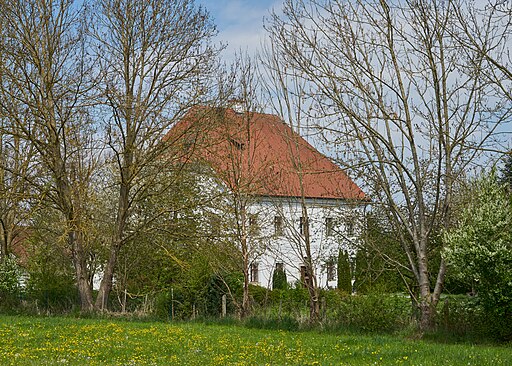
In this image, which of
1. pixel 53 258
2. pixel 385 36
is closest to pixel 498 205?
pixel 385 36

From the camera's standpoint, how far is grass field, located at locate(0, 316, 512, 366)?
9.92m

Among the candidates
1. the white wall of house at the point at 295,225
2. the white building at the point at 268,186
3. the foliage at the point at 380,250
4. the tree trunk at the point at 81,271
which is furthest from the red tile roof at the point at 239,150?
the tree trunk at the point at 81,271

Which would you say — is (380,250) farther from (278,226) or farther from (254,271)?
(254,271)

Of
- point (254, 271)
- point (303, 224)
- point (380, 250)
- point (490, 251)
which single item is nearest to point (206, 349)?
point (490, 251)

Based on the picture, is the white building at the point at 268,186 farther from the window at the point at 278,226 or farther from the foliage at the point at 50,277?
the foliage at the point at 50,277

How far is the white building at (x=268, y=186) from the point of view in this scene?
18.8m

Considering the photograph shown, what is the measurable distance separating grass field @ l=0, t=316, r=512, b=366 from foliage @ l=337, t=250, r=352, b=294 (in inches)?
327

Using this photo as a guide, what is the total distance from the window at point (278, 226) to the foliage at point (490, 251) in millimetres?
6671

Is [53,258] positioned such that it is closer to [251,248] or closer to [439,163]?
[251,248]

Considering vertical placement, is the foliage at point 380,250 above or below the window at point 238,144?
below

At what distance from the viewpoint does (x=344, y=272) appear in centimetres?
2447

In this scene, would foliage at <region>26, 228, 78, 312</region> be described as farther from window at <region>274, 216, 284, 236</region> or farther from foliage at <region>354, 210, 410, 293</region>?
foliage at <region>354, 210, 410, 293</region>

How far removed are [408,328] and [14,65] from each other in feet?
45.5

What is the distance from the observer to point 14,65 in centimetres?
2011
